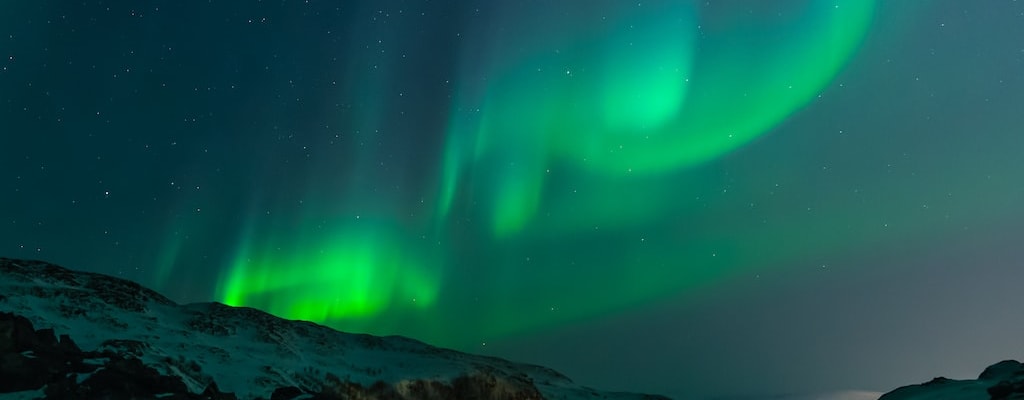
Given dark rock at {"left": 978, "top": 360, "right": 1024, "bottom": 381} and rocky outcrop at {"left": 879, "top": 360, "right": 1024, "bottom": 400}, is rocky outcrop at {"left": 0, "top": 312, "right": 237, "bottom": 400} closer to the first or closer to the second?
rocky outcrop at {"left": 879, "top": 360, "right": 1024, "bottom": 400}

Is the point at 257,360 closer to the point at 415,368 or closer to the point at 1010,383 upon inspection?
the point at 415,368

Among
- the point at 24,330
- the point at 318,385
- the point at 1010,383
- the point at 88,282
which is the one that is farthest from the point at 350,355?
the point at 1010,383

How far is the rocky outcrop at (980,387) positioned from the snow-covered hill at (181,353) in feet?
82.2

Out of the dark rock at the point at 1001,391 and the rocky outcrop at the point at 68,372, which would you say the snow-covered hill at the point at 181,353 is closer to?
the rocky outcrop at the point at 68,372

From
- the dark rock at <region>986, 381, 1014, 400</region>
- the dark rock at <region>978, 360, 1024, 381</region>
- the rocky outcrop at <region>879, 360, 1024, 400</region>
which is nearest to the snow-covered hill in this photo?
the rocky outcrop at <region>879, 360, 1024, 400</region>

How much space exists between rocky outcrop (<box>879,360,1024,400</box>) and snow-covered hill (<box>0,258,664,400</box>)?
82.2 ft

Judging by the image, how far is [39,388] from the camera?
26.8 meters

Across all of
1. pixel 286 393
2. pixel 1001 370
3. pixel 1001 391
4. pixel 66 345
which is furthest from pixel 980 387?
pixel 66 345

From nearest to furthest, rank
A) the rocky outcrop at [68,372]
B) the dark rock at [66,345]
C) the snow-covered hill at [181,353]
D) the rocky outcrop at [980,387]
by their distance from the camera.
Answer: the rocky outcrop at [68,372] → the snow-covered hill at [181,353] → the dark rock at [66,345] → the rocky outcrop at [980,387]

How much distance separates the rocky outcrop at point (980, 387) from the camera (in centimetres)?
3203

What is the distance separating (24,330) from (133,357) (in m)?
4.41

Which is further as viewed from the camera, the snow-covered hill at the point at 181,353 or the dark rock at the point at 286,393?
the dark rock at the point at 286,393

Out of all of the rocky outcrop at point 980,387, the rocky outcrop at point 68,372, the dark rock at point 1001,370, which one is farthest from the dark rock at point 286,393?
the dark rock at point 1001,370

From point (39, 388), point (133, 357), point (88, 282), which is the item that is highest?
point (88, 282)
